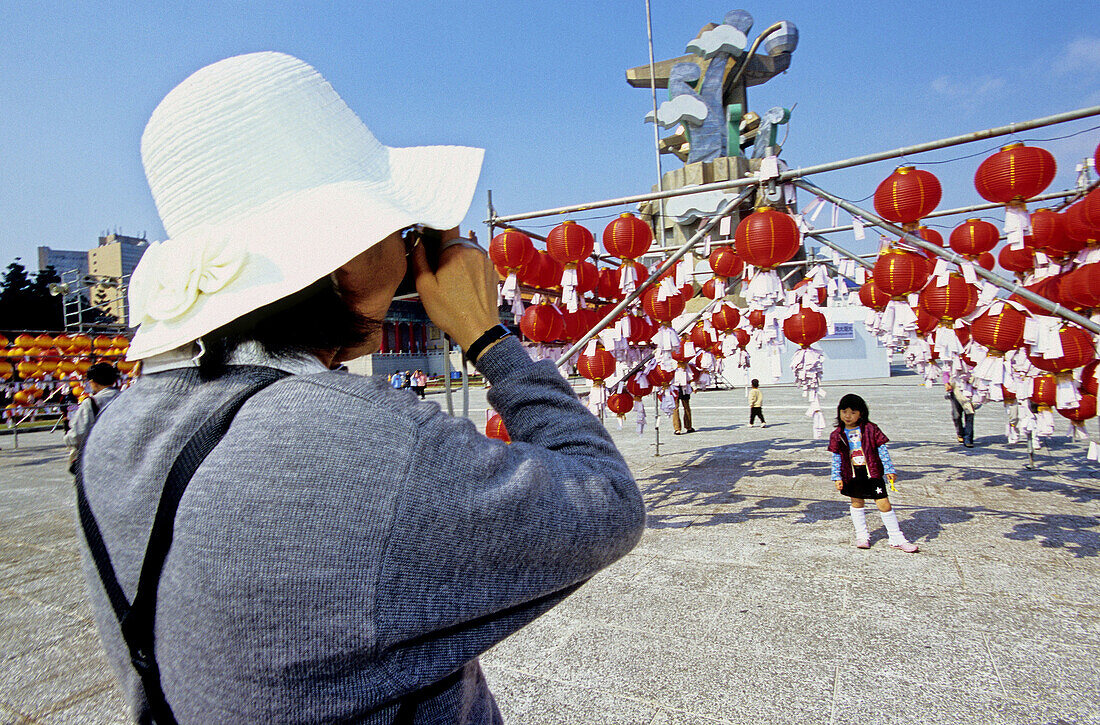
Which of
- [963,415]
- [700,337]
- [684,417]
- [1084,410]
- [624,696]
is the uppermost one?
[700,337]

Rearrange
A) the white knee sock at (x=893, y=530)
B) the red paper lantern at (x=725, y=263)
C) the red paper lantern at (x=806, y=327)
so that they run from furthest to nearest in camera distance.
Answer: the red paper lantern at (x=725, y=263) → the red paper lantern at (x=806, y=327) → the white knee sock at (x=893, y=530)

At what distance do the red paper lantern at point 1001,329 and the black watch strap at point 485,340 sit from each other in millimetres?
4874

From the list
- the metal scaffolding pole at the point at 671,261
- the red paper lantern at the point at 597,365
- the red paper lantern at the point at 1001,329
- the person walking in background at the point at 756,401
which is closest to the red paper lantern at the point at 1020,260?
the red paper lantern at the point at 1001,329

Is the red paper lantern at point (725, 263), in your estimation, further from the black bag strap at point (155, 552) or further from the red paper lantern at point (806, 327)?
the black bag strap at point (155, 552)

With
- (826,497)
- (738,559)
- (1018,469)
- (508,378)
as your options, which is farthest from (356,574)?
(1018,469)

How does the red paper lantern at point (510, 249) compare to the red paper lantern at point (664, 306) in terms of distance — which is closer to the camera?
the red paper lantern at point (510, 249)

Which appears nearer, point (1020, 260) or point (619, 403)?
point (1020, 260)

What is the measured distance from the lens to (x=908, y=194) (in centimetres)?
396

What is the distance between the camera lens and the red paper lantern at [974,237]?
507 cm

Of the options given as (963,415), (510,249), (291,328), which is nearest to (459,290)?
(291,328)

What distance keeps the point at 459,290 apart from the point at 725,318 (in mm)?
7458

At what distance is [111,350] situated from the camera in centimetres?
1207

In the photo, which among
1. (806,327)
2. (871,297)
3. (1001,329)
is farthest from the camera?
(871,297)

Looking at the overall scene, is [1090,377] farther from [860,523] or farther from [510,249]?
[510,249]
